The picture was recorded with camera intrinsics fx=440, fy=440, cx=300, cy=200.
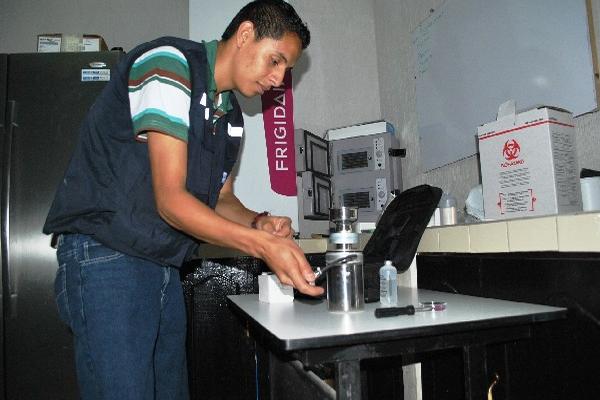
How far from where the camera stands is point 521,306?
0.97 metres

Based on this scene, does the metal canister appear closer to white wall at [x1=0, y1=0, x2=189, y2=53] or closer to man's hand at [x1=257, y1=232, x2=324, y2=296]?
man's hand at [x1=257, y1=232, x2=324, y2=296]

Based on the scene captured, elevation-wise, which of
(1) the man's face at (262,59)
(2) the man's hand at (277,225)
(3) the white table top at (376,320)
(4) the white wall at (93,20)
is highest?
(4) the white wall at (93,20)

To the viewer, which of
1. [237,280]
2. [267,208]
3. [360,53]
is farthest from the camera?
[360,53]

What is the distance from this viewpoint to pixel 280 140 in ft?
8.95

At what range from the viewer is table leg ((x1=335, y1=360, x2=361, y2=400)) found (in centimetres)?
75

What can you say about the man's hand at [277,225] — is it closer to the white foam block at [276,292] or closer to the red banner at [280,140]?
the white foam block at [276,292]

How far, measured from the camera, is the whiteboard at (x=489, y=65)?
4.60 ft

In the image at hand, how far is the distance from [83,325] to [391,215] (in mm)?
954

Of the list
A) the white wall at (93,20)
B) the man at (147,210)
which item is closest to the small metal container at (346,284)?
the man at (147,210)

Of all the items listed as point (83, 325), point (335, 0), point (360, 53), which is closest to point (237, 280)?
point (83, 325)

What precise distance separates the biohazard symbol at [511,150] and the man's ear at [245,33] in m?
0.74

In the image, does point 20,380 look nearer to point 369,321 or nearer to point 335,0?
point 369,321

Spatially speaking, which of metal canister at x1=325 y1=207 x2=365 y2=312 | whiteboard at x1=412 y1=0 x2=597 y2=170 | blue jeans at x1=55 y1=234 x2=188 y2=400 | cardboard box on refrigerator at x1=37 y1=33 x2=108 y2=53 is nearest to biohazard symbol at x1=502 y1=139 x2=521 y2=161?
whiteboard at x1=412 y1=0 x2=597 y2=170

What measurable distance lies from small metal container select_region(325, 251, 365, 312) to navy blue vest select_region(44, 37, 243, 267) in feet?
1.18
